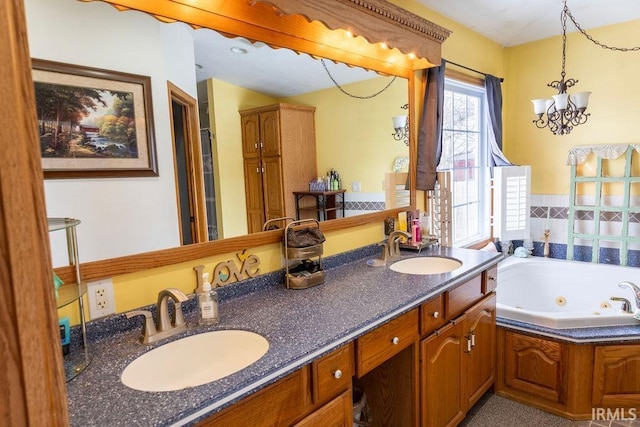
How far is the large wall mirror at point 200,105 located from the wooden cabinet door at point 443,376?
0.80m

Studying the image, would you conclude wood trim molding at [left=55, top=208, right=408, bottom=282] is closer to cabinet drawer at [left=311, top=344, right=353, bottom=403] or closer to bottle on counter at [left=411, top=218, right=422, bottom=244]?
cabinet drawer at [left=311, top=344, right=353, bottom=403]

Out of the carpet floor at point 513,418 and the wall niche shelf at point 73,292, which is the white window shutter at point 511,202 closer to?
the carpet floor at point 513,418

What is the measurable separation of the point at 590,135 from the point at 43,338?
13.0 ft

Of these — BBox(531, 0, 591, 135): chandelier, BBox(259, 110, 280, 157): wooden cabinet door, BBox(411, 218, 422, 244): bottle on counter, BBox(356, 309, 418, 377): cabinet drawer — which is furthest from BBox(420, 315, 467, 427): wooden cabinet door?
BBox(531, 0, 591, 135): chandelier

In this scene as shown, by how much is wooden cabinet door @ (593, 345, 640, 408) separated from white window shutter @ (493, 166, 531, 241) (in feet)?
4.88

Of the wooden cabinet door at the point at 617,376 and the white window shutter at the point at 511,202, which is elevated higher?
the white window shutter at the point at 511,202

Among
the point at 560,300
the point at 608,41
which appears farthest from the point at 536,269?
the point at 608,41

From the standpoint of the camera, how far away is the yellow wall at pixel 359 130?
2.06 meters

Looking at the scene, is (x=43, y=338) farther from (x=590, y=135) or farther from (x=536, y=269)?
(x=590, y=135)

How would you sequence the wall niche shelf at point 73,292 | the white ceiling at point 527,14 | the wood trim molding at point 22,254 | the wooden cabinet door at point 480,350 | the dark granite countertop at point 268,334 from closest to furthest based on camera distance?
1. the wood trim molding at point 22,254
2. the dark granite countertop at point 268,334
3. the wall niche shelf at point 73,292
4. the wooden cabinet door at point 480,350
5. the white ceiling at point 527,14

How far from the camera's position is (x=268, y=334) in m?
1.24

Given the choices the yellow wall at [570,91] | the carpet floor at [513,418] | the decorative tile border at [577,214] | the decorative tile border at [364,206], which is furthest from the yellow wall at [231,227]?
the decorative tile border at [577,214]

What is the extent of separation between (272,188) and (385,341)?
825mm

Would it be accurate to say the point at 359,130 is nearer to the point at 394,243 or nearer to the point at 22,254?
the point at 394,243
